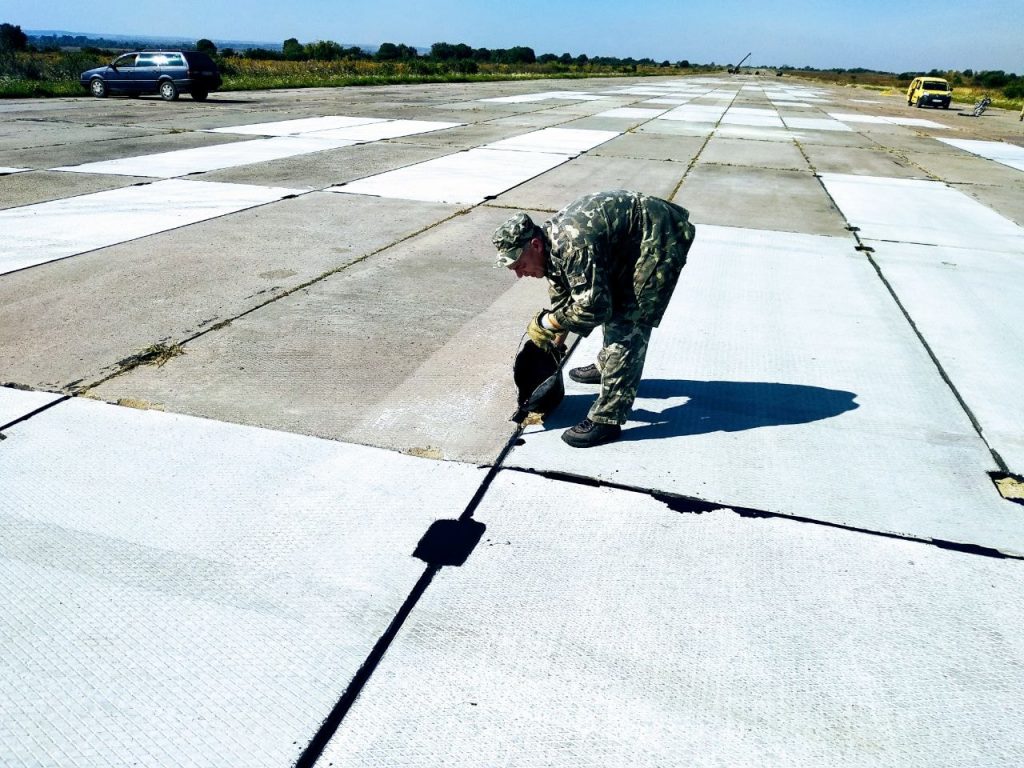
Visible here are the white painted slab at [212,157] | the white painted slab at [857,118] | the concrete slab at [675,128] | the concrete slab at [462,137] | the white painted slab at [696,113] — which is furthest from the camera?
the white painted slab at [857,118]

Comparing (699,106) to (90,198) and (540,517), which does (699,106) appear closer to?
(90,198)

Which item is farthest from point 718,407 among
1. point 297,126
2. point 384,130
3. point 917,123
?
point 917,123

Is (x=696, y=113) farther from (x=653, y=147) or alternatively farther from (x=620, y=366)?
(x=620, y=366)

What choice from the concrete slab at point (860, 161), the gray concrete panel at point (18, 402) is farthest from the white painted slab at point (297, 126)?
the gray concrete panel at point (18, 402)

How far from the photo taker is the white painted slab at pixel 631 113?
2264 centimetres

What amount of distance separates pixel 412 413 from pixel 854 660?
8.01 ft

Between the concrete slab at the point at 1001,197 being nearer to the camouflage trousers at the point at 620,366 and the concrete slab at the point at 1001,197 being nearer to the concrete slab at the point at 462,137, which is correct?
the camouflage trousers at the point at 620,366

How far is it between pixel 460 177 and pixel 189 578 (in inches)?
357

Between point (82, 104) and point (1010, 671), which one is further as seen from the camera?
point (82, 104)

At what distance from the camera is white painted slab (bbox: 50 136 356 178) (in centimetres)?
1040

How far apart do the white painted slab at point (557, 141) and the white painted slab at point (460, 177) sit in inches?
24.0

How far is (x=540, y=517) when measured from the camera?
3148 millimetres

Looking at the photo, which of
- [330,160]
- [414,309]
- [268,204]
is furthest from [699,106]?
[414,309]

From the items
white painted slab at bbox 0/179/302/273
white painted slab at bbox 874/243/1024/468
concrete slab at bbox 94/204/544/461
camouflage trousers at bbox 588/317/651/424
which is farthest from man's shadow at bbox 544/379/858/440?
white painted slab at bbox 0/179/302/273
